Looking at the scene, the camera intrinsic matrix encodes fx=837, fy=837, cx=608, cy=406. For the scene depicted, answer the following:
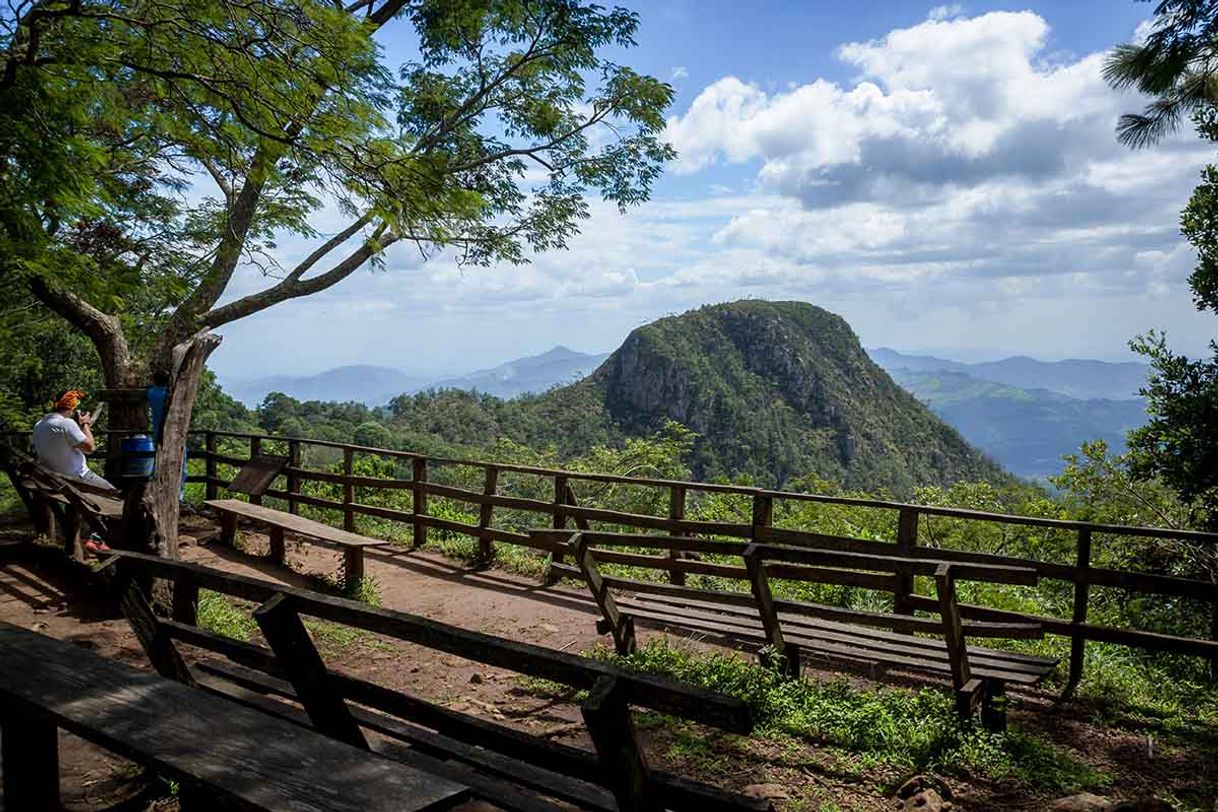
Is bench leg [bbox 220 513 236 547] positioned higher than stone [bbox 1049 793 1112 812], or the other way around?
bench leg [bbox 220 513 236 547]

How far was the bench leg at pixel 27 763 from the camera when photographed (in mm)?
2807

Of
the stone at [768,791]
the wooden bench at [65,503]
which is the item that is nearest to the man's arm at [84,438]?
the wooden bench at [65,503]

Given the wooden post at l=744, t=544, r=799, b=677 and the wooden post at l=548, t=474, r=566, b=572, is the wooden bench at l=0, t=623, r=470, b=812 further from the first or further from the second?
the wooden post at l=548, t=474, r=566, b=572

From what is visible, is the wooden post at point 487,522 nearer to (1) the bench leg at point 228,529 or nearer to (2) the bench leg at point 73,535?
(1) the bench leg at point 228,529

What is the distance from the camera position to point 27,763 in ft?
9.32

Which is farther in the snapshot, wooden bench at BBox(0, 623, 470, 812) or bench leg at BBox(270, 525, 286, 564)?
bench leg at BBox(270, 525, 286, 564)

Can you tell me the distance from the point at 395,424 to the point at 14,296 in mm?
41375

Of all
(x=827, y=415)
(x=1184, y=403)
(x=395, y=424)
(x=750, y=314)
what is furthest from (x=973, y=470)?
(x=1184, y=403)

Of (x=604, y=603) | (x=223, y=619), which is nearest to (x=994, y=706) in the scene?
(x=604, y=603)

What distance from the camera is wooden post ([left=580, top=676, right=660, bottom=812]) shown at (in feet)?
7.02

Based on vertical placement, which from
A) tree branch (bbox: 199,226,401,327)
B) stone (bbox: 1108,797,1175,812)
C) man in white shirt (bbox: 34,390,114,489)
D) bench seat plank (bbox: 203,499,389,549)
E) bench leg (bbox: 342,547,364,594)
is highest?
tree branch (bbox: 199,226,401,327)

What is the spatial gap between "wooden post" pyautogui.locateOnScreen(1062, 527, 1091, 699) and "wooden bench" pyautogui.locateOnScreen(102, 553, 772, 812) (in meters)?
3.78

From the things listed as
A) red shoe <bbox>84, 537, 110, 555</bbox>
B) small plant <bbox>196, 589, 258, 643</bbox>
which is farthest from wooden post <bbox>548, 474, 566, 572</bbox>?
red shoe <bbox>84, 537, 110, 555</bbox>

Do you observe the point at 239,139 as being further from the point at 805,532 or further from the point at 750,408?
the point at 750,408
